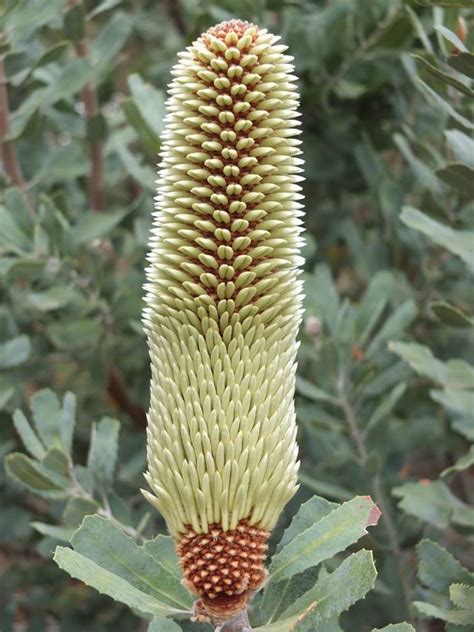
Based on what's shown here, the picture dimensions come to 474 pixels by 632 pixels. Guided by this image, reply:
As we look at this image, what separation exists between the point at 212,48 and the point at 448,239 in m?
0.72

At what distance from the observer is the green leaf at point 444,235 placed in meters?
1.58

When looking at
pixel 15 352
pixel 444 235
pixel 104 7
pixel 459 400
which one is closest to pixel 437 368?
pixel 459 400

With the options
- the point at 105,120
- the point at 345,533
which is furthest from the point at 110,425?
the point at 105,120

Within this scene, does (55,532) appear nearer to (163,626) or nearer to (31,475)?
(31,475)

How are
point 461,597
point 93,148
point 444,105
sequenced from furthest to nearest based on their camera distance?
1. point 93,148
2. point 444,105
3. point 461,597

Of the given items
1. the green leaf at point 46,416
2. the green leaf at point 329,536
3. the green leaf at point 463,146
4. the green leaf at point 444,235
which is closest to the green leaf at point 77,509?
the green leaf at point 46,416

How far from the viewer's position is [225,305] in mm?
1046

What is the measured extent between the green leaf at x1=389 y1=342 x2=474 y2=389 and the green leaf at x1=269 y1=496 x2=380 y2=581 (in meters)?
0.65

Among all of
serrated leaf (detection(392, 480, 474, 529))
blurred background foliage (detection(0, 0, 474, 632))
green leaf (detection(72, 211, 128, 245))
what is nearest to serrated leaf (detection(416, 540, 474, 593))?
blurred background foliage (detection(0, 0, 474, 632))

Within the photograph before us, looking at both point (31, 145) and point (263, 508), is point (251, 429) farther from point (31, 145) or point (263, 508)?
point (31, 145)

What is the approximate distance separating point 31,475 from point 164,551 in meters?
0.31

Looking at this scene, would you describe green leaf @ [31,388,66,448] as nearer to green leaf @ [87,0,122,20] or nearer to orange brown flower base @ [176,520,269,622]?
orange brown flower base @ [176,520,269,622]

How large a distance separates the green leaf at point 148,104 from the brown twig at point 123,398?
2.25 ft

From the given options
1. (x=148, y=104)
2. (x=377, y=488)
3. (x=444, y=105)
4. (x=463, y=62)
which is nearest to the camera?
(x=463, y=62)
